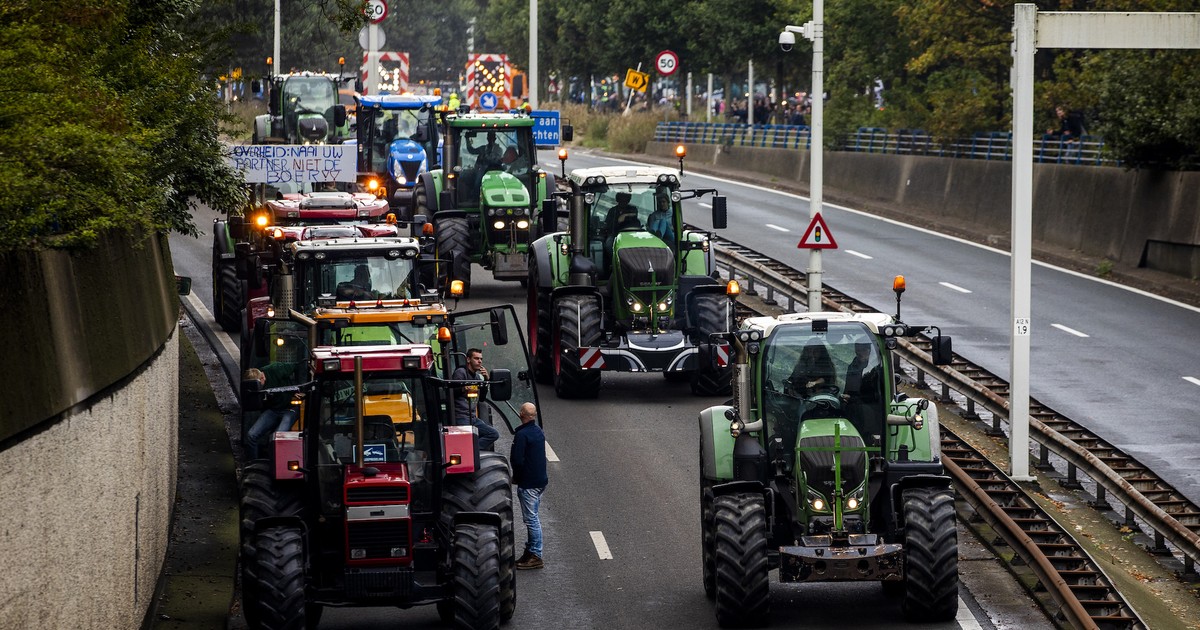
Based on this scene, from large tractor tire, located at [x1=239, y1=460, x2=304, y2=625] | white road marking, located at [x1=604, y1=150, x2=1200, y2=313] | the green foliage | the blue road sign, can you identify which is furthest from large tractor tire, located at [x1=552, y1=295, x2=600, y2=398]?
the blue road sign

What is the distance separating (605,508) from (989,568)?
4.37m

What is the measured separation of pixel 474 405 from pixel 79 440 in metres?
7.27

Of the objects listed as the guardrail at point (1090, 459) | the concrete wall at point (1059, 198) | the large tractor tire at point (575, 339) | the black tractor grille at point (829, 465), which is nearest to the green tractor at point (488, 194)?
the guardrail at point (1090, 459)

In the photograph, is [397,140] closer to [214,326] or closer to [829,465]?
[214,326]

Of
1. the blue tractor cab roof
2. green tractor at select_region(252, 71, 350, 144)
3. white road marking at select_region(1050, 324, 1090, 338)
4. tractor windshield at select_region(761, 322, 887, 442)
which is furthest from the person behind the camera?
green tractor at select_region(252, 71, 350, 144)

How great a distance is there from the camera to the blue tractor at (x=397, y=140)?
127 feet

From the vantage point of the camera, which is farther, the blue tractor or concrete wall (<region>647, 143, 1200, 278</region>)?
the blue tractor

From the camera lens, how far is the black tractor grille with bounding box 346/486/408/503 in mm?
13289

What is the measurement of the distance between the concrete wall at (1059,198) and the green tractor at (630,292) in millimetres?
15328

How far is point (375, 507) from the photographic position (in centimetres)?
1333

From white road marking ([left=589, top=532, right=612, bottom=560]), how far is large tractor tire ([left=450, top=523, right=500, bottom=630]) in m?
3.61

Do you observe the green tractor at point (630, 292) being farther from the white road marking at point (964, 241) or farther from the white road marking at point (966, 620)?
the white road marking at point (964, 241)

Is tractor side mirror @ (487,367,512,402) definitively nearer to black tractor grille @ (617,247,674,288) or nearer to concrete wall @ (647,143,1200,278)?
black tractor grille @ (617,247,674,288)

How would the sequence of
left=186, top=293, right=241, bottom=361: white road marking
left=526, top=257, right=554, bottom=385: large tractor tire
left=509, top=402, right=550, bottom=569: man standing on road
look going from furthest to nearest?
left=186, top=293, right=241, bottom=361: white road marking → left=526, top=257, right=554, bottom=385: large tractor tire → left=509, top=402, right=550, bottom=569: man standing on road
